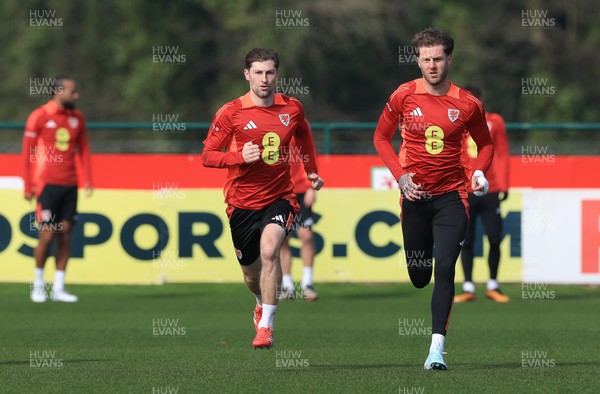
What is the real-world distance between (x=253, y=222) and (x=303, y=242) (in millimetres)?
5305

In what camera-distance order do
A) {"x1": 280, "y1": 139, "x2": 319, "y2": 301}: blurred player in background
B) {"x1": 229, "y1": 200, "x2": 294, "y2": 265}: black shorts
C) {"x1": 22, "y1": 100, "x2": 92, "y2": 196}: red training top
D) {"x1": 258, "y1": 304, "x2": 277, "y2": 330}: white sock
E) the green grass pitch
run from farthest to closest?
{"x1": 22, "y1": 100, "x2": 92, "y2": 196}: red training top, {"x1": 280, "y1": 139, "x2": 319, "y2": 301}: blurred player in background, {"x1": 229, "y1": 200, "x2": 294, "y2": 265}: black shorts, {"x1": 258, "y1": 304, "x2": 277, "y2": 330}: white sock, the green grass pitch

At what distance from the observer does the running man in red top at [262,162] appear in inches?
399

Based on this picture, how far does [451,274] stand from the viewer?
957 centimetres

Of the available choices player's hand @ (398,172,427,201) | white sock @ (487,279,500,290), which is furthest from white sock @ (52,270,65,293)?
player's hand @ (398,172,427,201)

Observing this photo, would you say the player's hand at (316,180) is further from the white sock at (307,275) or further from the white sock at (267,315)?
the white sock at (307,275)

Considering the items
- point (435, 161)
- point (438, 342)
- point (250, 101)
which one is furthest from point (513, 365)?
point (250, 101)

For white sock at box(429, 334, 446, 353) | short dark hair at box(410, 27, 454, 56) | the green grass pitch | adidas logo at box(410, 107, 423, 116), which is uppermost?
short dark hair at box(410, 27, 454, 56)

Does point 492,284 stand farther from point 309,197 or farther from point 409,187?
point 409,187

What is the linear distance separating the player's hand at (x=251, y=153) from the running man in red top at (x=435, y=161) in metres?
0.83

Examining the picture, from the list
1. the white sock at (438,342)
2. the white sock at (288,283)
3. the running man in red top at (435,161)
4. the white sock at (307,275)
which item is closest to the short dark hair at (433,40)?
the running man in red top at (435,161)

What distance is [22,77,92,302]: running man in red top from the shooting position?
15.5m

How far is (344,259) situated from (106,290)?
283 cm

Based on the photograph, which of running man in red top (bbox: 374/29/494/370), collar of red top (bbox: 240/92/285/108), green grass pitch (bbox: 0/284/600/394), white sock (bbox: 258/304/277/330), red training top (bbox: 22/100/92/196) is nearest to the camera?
green grass pitch (bbox: 0/284/600/394)

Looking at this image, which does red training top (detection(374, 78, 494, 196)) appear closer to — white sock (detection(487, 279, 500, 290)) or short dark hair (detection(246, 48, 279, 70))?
short dark hair (detection(246, 48, 279, 70))
